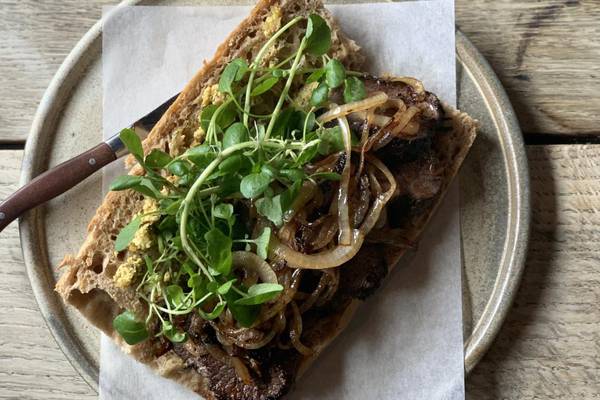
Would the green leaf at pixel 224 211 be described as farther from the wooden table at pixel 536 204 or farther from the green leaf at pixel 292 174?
the wooden table at pixel 536 204

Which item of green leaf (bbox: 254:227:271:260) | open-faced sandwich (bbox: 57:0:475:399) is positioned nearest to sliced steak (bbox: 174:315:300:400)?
open-faced sandwich (bbox: 57:0:475:399)

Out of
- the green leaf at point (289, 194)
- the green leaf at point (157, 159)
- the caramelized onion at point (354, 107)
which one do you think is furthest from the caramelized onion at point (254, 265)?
the caramelized onion at point (354, 107)

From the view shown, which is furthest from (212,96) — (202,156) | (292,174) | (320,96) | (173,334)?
(173,334)

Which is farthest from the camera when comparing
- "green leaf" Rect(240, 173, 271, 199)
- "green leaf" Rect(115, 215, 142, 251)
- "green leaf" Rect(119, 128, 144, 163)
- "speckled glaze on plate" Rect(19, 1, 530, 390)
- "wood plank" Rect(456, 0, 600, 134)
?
"wood plank" Rect(456, 0, 600, 134)

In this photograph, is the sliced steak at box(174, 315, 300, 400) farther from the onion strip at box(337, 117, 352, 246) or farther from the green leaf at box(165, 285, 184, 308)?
the onion strip at box(337, 117, 352, 246)

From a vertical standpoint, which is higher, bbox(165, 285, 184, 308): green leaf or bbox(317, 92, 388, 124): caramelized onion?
bbox(317, 92, 388, 124): caramelized onion

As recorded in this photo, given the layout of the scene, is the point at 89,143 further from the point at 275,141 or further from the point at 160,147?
the point at 275,141

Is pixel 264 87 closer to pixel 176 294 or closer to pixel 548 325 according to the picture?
pixel 176 294

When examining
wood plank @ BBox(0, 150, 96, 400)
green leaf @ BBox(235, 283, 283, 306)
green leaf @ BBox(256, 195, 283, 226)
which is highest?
green leaf @ BBox(256, 195, 283, 226)
